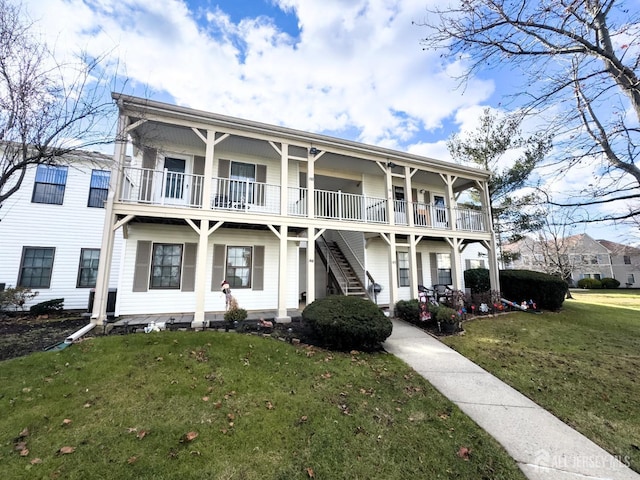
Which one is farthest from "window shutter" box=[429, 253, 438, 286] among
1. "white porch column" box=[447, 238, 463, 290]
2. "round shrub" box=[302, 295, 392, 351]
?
"round shrub" box=[302, 295, 392, 351]

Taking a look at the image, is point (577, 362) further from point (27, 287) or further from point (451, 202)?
point (27, 287)

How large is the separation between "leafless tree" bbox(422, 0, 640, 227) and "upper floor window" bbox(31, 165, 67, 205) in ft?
46.8

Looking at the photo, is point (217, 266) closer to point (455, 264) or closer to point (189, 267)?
point (189, 267)

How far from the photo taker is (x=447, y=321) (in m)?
8.30

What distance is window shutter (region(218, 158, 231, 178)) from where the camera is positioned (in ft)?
A: 33.7

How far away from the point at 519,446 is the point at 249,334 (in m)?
5.68

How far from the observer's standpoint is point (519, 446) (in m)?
3.49

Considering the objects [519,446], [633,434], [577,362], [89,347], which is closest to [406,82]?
[519,446]

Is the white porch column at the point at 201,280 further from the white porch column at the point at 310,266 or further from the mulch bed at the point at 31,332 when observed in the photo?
the white porch column at the point at 310,266

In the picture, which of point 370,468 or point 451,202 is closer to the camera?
point 370,468

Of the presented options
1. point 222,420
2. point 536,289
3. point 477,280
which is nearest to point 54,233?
point 222,420

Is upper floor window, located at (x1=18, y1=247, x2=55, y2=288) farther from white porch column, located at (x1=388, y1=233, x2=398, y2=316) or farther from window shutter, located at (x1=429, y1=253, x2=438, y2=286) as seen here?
window shutter, located at (x1=429, y1=253, x2=438, y2=286)

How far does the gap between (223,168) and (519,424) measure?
10645 mm

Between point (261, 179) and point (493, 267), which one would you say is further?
point (493, 267)
